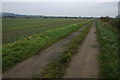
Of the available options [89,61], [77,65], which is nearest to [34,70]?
[77,65]

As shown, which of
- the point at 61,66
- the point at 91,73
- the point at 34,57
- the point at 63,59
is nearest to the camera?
the point at 91,73

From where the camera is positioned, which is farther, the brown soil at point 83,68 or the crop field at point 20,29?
the crop field at point 20,29

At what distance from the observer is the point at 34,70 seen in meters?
6.40

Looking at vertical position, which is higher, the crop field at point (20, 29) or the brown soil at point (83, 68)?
the crop field at point (20, 29)

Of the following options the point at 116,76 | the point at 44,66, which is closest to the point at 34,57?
the point at 44,66

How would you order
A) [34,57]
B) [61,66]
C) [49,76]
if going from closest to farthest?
[49,76], [61,66], [34,57]

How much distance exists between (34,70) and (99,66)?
3.27 metres

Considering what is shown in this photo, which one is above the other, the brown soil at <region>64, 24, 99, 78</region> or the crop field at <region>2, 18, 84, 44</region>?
the crop field at <region>2, 18, 84, 44</region>

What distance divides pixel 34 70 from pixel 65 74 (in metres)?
1.51

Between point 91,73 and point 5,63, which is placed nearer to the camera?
point 91,73

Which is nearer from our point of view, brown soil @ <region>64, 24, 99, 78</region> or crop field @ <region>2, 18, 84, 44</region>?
brown soil @ <region>64, 24, 99, 78</region>

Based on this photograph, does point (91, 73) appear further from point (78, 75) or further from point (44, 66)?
point (44, 66)

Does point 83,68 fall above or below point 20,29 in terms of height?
below

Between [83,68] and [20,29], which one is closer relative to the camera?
[83,68]
